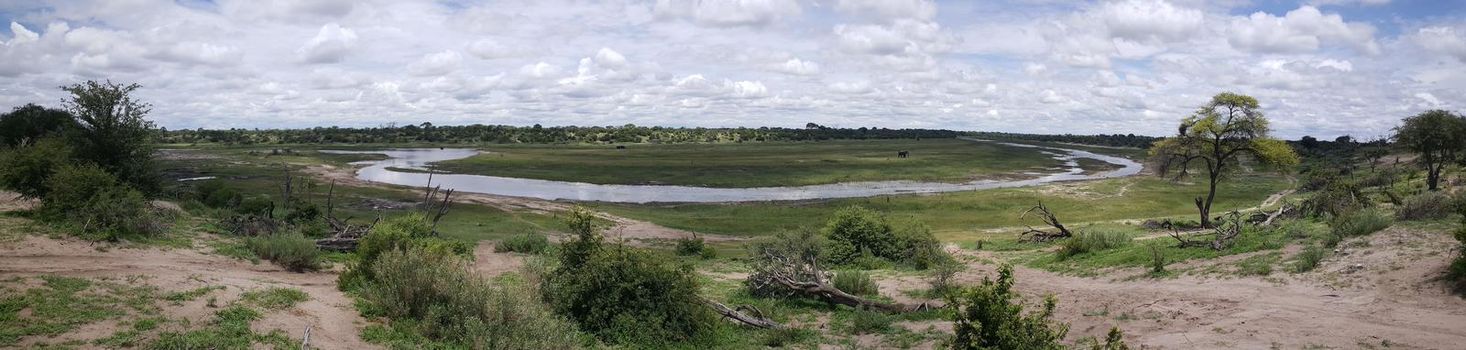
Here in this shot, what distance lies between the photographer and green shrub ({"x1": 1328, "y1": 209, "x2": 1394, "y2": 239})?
15.8m

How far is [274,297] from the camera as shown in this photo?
484 inches

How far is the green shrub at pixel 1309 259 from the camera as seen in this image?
46.8ft

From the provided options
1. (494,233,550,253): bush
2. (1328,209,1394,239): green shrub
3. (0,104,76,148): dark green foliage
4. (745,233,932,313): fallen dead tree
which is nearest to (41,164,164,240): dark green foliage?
(494,233,550,253): bush

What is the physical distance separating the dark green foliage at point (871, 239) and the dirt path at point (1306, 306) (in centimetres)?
790

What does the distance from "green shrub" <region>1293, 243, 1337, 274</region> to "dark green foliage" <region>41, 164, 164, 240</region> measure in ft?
84.1

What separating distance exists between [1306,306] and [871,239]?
1404 centimetres

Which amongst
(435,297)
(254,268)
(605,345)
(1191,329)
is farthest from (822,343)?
(254,268)

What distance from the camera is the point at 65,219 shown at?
18.7m

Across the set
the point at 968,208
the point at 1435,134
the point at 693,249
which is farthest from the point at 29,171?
the point at 1435,134

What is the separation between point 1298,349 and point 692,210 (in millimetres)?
41238

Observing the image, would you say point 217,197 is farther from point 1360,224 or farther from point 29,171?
point 1360,224

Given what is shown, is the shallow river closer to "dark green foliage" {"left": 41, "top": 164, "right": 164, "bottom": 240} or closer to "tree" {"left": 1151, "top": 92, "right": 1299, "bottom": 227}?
"tree" {"left": 1151, "top": 92, "right": 1299, "bottom": 227}

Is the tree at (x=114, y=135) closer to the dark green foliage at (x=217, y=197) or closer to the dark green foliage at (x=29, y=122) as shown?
the dark green foliage at (x=217, y=197)

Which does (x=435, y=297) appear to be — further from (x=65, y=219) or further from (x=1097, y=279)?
(x=1097, y=279)
